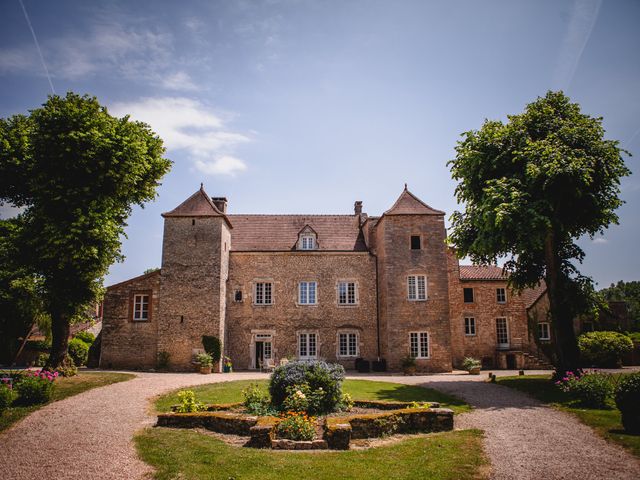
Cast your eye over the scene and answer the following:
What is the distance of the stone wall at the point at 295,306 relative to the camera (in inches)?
1121

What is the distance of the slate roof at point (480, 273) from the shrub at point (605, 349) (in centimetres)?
688

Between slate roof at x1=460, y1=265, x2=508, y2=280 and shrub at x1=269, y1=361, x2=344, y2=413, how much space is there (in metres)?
21.6

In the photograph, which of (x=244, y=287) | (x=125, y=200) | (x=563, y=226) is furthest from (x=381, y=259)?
(x=125, y=200)

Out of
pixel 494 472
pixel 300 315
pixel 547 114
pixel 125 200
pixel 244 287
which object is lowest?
pixel 494 472

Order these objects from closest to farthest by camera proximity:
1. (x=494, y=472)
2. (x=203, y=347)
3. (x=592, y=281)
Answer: (x=494, y=472), (x=592, y=281), (x=203, y=347)

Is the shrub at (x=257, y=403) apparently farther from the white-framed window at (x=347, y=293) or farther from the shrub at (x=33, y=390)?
the white-framed window at (x=347, y=293)

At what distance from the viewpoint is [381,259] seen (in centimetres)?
2895

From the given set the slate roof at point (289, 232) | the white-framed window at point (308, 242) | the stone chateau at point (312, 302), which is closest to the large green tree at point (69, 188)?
the stone chateau at point (312, 302)

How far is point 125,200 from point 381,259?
53.2 feet

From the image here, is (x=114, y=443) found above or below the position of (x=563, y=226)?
below

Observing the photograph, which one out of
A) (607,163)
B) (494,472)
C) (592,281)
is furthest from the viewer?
(592,281)

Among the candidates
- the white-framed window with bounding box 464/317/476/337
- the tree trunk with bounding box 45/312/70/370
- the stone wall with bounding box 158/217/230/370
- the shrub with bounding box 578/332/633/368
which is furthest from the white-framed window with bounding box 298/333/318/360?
the shrub with bounding box 578/332/633/368

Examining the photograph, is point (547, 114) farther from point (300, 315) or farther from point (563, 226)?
point (300, 315)

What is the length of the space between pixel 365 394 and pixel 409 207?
15588 mm
